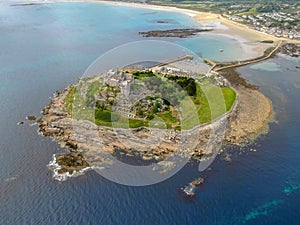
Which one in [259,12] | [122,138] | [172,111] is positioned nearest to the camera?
[122,138]

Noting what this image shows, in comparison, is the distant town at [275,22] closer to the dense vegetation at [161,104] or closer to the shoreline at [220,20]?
the shoreline at [220,20]

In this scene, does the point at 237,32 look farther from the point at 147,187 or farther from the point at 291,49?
the point at 147,187

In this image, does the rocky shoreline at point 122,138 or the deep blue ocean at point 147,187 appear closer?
the deep blue ocean at point 147,187

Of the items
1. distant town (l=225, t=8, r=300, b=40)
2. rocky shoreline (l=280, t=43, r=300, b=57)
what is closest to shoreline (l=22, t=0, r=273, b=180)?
rocky shoreline (l=280, t=43, r=300, b=57)

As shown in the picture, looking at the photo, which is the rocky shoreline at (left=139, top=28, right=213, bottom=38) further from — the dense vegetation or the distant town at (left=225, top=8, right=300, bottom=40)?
the dense vegetation

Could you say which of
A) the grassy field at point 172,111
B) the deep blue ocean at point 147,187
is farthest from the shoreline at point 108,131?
the grassy field at point 172,111

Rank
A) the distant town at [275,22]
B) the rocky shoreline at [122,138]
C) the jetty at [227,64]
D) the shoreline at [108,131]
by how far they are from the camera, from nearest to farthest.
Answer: the rocky shoreline at [122,138] < the shoreline at [108,131] < the jetty at [227,64] < the distant town at [275,22]

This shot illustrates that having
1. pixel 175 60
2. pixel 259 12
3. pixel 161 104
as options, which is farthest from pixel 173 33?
pixel 161 104

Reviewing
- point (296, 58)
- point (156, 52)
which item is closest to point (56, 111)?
point (156, 52)

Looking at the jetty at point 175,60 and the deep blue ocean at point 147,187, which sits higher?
the jetty at point 175,60

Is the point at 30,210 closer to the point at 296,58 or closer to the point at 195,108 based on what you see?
the point at 195,108

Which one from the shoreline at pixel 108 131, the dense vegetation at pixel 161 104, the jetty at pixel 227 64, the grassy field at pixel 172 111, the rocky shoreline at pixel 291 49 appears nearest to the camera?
the shoreline at pixel 108 131
